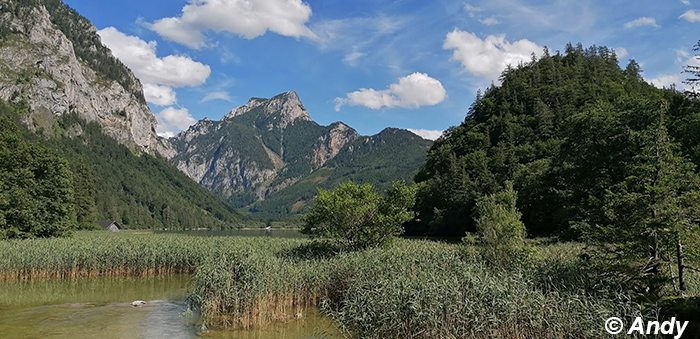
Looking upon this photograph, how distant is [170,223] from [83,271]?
482 feet

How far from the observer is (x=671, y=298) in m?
9.38

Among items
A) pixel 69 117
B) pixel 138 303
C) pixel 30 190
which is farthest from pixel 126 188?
pixel 138 303

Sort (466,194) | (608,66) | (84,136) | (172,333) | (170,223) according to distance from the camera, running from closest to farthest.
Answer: (172,333), (466,194), (608,66), (170,223), (84,136)

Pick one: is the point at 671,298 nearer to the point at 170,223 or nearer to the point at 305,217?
the point at 305,217

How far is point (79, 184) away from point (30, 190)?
118 feet

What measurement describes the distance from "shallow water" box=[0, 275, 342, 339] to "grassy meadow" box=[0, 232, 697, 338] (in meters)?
0.84

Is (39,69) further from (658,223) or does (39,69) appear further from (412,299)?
(658,223)

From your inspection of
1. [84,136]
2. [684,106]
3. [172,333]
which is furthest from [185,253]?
[84,136]

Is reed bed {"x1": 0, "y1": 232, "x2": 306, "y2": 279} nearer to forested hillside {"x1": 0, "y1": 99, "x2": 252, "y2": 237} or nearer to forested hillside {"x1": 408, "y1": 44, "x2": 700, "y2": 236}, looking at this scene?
forested hillside {"x1": 0, "y1": 99, "x2": 252, "y2": 237}

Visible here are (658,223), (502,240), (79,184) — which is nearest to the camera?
(658,223)

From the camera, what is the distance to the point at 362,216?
84.1 feet

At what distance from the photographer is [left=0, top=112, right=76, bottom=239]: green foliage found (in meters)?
39.1

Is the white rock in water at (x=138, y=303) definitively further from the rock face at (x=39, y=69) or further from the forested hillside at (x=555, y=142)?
the rock face at (x=39, y=69)

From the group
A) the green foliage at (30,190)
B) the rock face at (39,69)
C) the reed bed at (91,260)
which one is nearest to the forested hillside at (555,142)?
the reed bed at (91,260)
